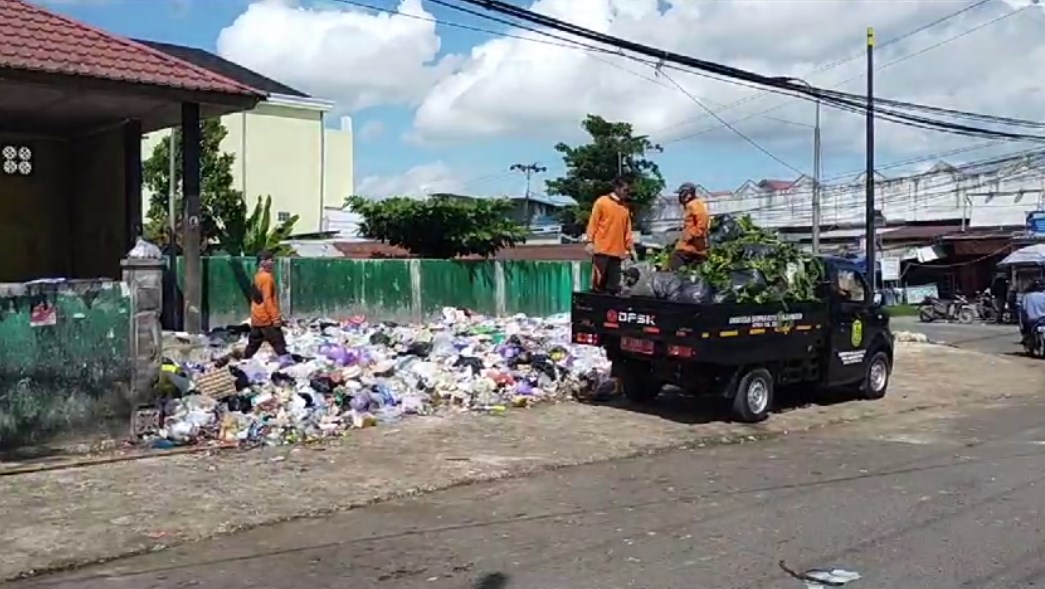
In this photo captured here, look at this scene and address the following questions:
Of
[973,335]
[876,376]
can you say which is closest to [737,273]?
[876,376]

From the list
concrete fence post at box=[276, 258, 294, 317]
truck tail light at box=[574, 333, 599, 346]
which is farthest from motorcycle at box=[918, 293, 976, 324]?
truck tail light at box=[574, 333, 599, 346]

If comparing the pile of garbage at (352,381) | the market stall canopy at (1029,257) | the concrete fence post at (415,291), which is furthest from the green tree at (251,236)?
the market stall canopy at (1029,257)

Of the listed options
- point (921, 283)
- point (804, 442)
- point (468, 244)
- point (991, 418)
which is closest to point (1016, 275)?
point (921, 283)

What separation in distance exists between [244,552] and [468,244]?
2016 cm

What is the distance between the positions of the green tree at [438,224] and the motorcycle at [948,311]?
55.7 ft

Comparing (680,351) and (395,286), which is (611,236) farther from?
(395,286)

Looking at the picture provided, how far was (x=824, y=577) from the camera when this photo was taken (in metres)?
6.53

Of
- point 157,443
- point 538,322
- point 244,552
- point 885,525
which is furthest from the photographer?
point 538,322

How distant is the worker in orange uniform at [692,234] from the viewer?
13648mm

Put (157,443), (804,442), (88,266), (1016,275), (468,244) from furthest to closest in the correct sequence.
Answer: (1016,275) → (468,244) → (88,266) → (804,442) → (157,443)

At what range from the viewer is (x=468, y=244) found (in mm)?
27266

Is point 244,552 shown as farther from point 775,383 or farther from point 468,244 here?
point 468,244

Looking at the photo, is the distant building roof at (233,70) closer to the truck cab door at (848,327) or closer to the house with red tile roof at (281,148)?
the house with red tile roof at (281,148)

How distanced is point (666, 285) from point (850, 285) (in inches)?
121
